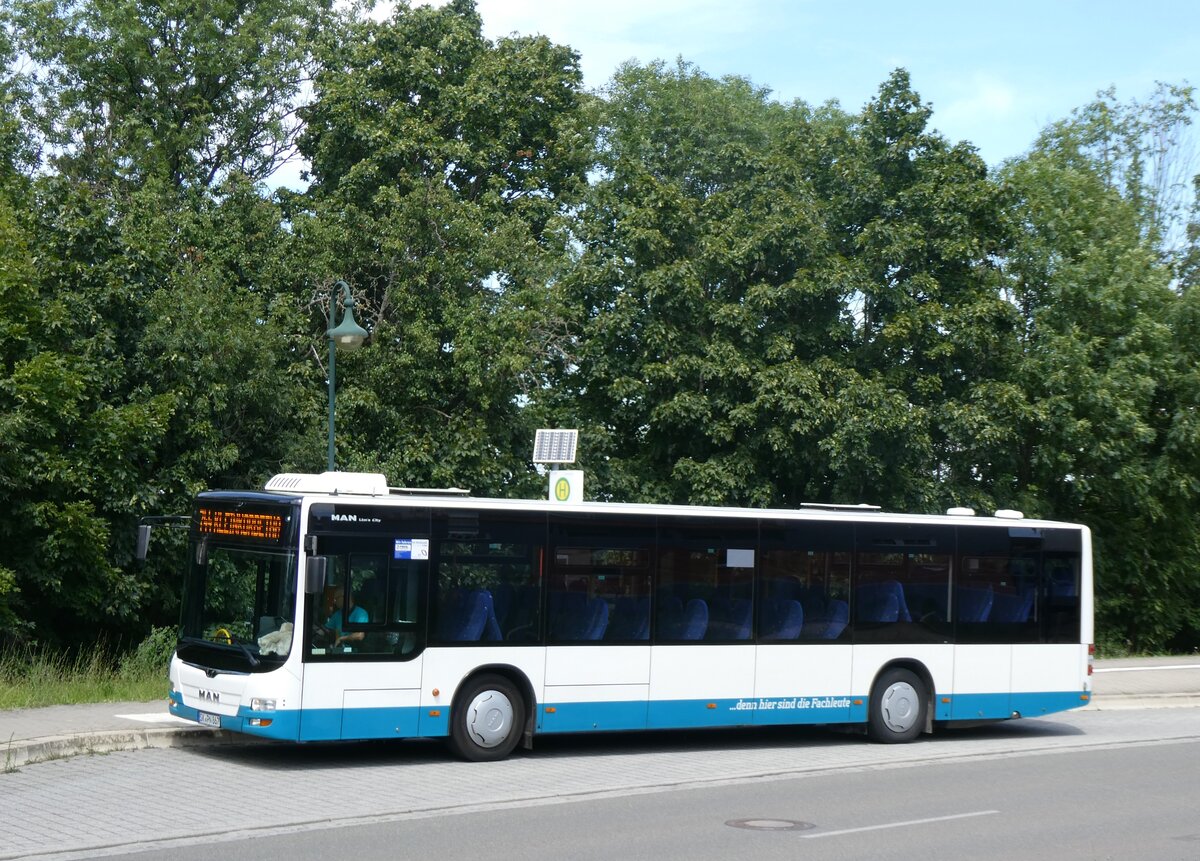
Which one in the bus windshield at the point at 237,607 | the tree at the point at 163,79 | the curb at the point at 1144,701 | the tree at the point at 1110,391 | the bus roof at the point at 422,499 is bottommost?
the curb at the point at 1144,701

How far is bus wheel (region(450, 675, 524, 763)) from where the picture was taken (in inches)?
543

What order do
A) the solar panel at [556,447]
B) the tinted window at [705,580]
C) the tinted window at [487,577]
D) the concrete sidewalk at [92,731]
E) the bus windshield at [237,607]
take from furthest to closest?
the solar panel at [556,447], the tinted window at [705,580], the tinted window at [487,577], the bus windshield at [237,607], the concrete sidewalk at [92,731]

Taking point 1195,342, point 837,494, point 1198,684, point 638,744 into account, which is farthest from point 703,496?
point 1195,342

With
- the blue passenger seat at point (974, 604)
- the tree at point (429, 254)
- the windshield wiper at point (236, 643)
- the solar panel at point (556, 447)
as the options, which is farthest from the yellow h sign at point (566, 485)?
the tree at point (429, 254)

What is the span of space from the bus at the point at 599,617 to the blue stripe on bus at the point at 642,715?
0.08ft

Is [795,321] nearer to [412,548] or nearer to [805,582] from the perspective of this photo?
[805,582]

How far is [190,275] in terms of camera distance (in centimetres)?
2473

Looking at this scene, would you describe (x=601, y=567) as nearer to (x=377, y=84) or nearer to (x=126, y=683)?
(x=126, y=683)

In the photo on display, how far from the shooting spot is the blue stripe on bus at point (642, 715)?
12836 millimetres

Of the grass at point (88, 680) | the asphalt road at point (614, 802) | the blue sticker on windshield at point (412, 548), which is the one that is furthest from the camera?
the grass at point (88, 680)

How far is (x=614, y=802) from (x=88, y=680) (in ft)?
28.8

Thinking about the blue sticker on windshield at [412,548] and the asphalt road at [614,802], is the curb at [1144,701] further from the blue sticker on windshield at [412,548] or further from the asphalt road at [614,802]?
the blue sticker on windshield at [412,548]

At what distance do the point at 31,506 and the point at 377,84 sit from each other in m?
16.2

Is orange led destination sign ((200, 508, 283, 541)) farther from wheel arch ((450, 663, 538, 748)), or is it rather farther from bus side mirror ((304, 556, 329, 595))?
wheel arch ((450, 663, 538, 748))
